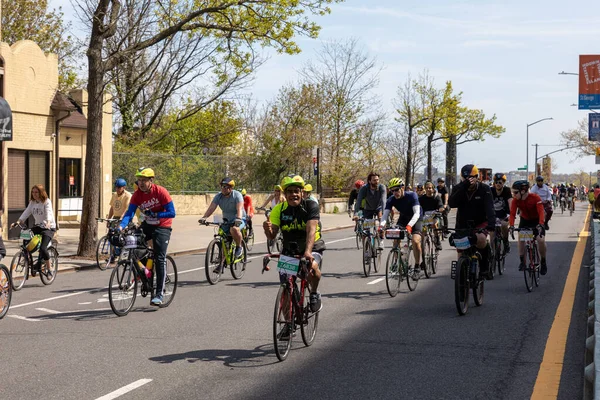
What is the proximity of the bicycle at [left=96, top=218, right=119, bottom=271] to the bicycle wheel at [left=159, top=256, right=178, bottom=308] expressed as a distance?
13.5 ft

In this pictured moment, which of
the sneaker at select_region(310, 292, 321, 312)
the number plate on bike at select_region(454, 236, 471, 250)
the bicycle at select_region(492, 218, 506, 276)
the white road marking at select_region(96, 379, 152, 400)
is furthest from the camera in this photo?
the bicycle at select_region(492, 218, 506, 276)

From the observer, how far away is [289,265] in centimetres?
733

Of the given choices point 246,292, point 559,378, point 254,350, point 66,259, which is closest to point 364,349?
point 254,350

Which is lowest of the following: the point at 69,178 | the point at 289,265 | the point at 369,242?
the point at 369,242

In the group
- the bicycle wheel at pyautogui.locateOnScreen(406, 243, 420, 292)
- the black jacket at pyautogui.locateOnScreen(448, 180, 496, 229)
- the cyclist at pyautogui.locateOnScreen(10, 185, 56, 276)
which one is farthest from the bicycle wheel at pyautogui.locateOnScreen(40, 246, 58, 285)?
the black jacket at pyautogui.locateOnScreen(448, 180, 496, 229)

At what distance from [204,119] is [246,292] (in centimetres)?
3879

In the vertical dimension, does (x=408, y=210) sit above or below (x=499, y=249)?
above

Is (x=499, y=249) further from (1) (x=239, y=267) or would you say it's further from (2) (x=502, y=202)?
(1) (x=239, y=267)

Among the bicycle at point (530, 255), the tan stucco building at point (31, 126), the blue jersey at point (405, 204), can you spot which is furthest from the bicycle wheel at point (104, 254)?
the bicycle at point (530, 255)

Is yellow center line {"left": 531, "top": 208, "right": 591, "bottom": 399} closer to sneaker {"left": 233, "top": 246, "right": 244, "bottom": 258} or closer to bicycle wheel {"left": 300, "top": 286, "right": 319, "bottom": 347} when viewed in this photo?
bicycle wheel {"left": 300, "top": 286, "right": 319, "bottom": 347}

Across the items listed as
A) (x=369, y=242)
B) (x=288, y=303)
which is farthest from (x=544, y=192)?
(x=288, y=303)

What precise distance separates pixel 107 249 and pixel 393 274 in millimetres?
8115

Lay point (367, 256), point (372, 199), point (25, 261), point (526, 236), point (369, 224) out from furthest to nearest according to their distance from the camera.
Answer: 1. point (372, 199)
2. point (369, 224)
3. point (367, 256)
4. point (25, 261)
5. point (526, 236)

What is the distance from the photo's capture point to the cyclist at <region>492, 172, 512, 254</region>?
15.3 metres
